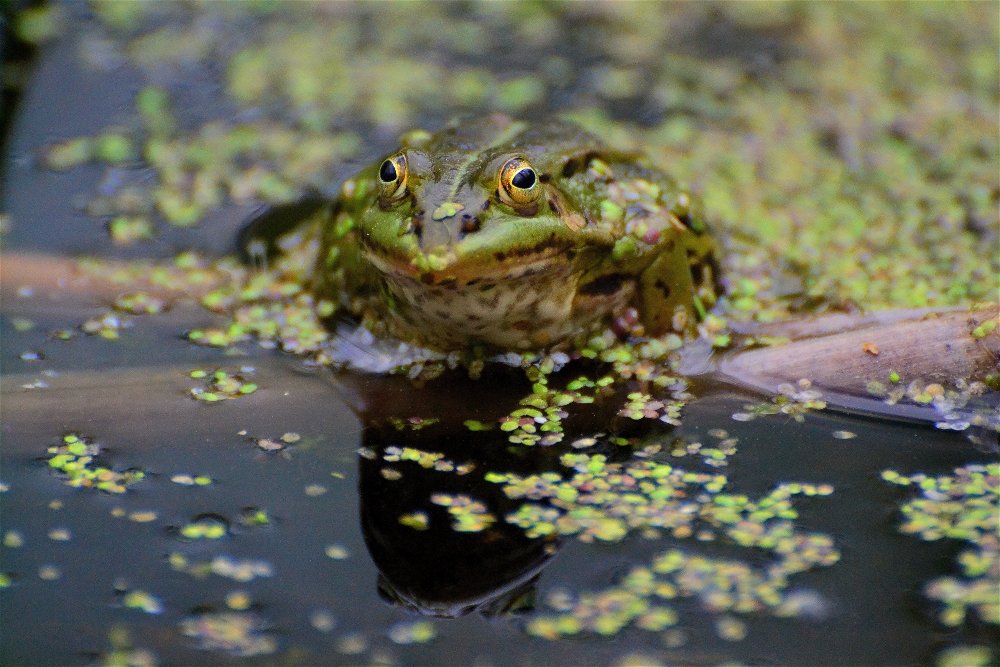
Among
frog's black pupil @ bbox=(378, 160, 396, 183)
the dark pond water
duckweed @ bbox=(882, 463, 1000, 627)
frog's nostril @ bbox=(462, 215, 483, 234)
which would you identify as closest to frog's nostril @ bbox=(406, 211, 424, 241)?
frog's nostril @ bbox=(462, 215, 483, 234)

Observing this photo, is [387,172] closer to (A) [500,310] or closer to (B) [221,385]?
(A) [500,310]

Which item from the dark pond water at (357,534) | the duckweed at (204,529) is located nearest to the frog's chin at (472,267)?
the dark pond water at (357,534)

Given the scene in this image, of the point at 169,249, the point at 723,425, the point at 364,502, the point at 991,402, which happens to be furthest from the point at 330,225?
the point at 991,402

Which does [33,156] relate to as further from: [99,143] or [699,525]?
[699,525]

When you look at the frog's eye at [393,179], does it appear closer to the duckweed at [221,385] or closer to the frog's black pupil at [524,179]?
the frog's black pupil at [524,179]

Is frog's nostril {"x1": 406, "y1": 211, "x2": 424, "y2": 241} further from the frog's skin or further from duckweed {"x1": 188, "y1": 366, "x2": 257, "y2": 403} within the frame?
duckweed {"x1": 188, "y1": 366, "x2": 257, "y2": 403}
